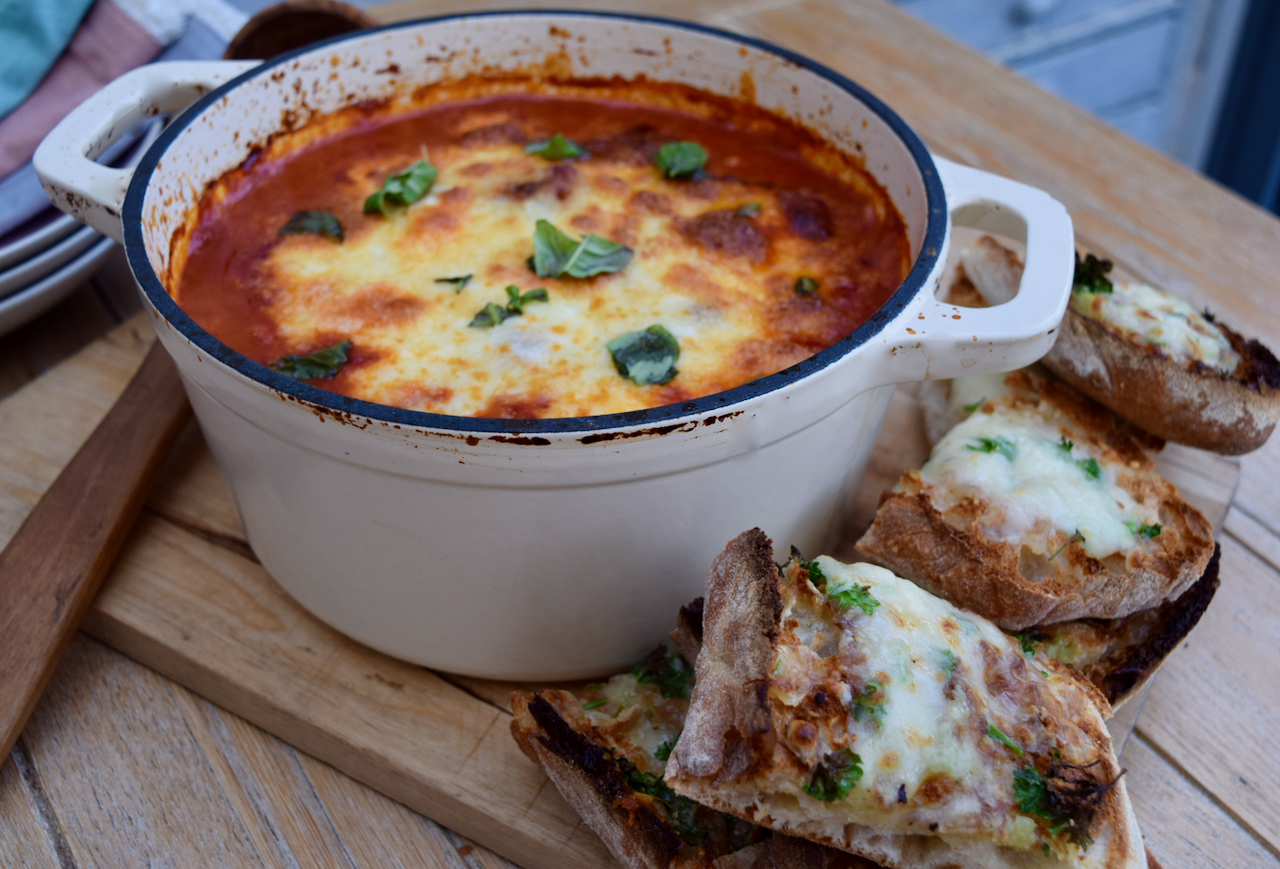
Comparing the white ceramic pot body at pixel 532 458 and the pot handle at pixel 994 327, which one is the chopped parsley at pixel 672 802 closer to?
the white ceramic pot body at pixel 532 458

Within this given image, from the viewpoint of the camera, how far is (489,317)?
71.3 inches

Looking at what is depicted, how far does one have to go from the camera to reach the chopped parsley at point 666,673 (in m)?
1.61

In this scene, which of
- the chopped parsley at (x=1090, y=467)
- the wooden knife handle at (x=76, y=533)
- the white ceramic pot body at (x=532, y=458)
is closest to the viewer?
the white ceramic pot body at (x=532, y=458)

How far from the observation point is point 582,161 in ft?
7.66

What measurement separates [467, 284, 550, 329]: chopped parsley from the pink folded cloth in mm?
1255

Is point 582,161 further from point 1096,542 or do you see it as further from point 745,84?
point 1096,542

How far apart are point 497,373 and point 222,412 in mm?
414

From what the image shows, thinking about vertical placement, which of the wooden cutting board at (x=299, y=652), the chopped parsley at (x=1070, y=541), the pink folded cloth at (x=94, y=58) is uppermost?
the pink folded cloth at (x=94, y=58)

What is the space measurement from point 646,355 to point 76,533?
3.44 ft

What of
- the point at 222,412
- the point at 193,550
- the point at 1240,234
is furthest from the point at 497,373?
the point at 1240,234

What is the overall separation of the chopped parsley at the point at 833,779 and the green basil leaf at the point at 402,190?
4.56 feet

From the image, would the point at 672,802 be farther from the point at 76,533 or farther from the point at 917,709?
the point at 76,533

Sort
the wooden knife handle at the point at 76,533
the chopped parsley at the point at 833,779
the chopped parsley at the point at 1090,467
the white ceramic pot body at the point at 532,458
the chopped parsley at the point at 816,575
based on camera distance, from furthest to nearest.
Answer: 1. the chopped parsley at the point at 1090,467
2. the wooden knife handle at the point at 76,533
3. the chopped parsley at the point at 816,575
4. the white ceramic pot body at the point at 532,458
5. the chopped parsley at the point at 833,779

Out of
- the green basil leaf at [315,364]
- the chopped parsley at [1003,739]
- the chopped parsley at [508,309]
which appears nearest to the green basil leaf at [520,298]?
the chopped parsley at [508,309]
